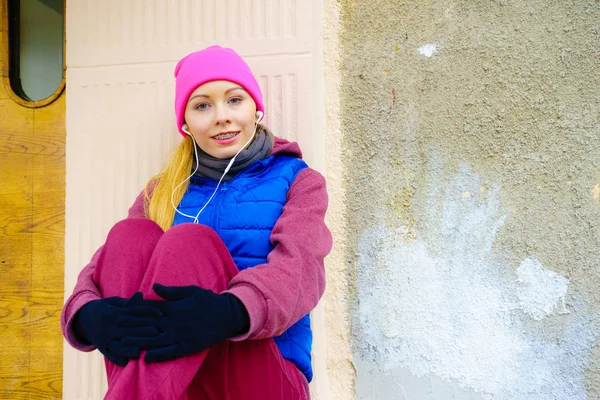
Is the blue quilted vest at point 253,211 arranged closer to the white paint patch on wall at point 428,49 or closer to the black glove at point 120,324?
the black glove at point 120,324

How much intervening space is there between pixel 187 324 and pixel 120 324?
15 cm

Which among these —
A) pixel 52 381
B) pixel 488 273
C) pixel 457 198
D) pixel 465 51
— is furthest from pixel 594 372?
pixel 52 381

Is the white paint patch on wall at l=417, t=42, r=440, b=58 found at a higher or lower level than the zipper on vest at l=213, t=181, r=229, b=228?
higher

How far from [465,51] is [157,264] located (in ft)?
3.45

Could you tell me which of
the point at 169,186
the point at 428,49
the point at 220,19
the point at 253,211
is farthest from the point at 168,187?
the point at 428,49

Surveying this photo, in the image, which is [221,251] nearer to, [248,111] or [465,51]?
[248,111]

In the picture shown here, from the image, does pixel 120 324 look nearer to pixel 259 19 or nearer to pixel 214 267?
pixel 214 267

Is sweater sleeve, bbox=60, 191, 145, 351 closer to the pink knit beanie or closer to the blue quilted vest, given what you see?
the blue quilted vest

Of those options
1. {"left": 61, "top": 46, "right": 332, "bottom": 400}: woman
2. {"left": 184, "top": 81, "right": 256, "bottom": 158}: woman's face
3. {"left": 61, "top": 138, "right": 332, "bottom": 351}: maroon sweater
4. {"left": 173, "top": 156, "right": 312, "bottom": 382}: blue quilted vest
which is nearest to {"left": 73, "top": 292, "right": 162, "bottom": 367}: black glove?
{"left": 61, "top": 46, "right": 332, "bottom": 400}: woman

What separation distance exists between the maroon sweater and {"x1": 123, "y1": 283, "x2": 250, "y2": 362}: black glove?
6cm

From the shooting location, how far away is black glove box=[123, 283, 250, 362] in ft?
3.37

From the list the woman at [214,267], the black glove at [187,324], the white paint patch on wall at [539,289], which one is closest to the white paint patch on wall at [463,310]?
the white paint patch on wall at [539,289]

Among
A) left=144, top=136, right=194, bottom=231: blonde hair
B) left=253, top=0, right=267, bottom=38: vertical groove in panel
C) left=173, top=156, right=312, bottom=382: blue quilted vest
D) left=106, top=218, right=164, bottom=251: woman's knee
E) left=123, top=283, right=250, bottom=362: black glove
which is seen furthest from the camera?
left=253, top=0, right=267, bottom=38: vertical groove in panel

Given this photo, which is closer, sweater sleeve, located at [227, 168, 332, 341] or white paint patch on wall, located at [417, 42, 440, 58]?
sweater sleeve, located at [227, 168, 332, 341]
